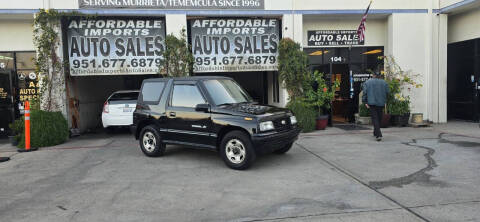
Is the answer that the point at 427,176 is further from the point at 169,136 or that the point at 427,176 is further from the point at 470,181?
the point at 169,136

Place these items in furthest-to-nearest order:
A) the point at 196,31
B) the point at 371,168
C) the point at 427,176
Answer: the point at 196,31
the point at 371,168
the point at 427,176

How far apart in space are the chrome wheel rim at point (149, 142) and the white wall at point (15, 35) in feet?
21.6

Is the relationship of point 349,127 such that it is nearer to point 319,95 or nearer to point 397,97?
point 319,95

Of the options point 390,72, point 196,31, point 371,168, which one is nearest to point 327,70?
point 390,72

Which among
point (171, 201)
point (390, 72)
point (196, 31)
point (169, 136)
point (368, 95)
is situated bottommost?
point (171, 201)

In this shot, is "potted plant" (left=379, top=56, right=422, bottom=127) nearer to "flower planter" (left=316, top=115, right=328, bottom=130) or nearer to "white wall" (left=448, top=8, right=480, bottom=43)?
"flower planter" (left=316, top=115, right=328, bottom=130)

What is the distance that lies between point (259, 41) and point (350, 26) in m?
3.64

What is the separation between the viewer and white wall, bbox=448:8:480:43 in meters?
11.0

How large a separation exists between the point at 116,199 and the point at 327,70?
369 inches

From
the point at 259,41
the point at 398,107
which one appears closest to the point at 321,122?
the point at 398,107

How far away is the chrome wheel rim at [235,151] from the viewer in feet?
19.2

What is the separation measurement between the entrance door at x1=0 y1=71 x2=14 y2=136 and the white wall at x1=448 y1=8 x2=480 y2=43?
52.9ft

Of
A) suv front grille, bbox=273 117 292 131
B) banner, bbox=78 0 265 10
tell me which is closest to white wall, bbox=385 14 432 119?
banner, bbox=78 0 265 10

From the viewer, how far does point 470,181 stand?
495cm
